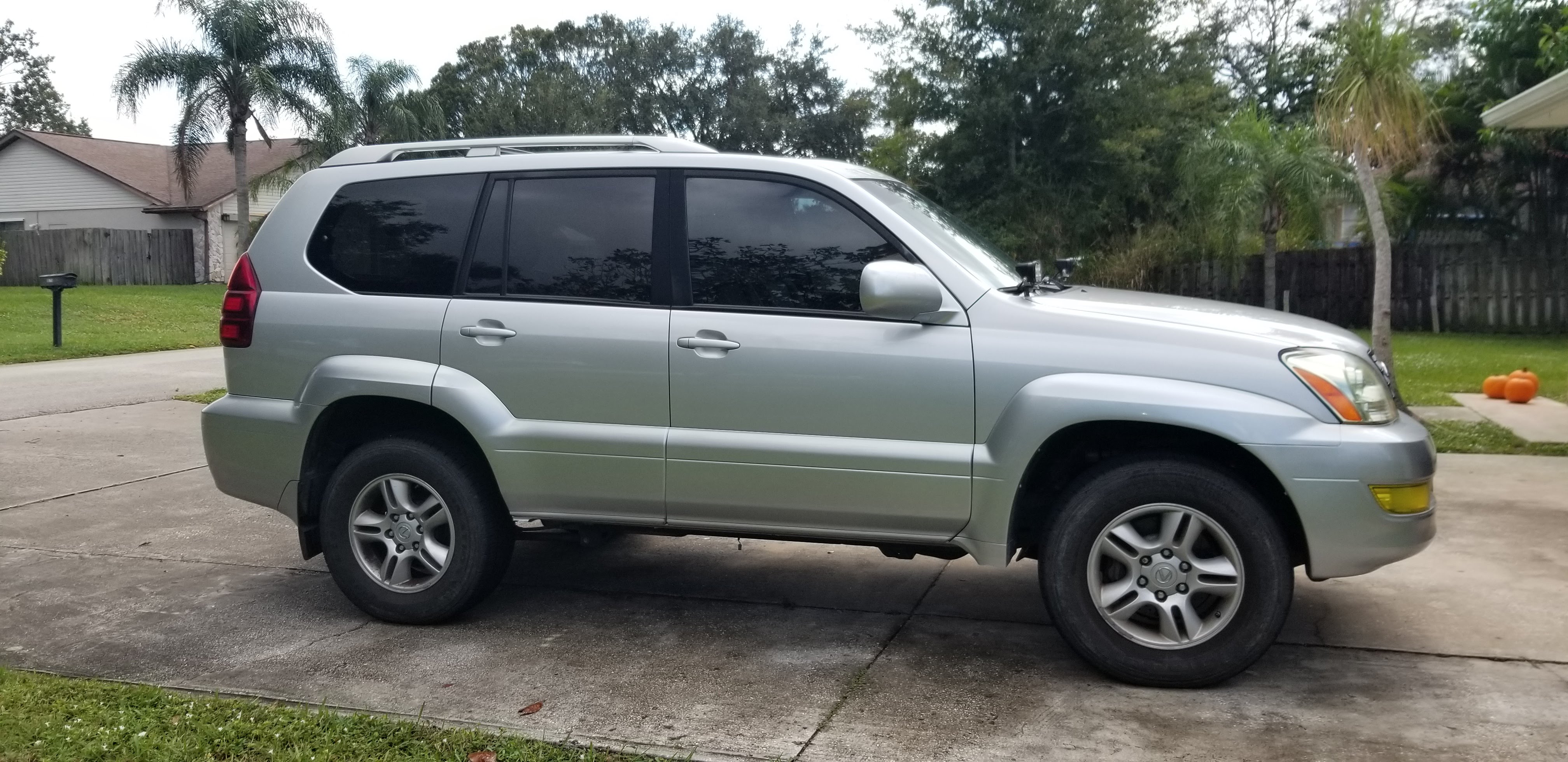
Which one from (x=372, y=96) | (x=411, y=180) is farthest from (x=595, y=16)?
(x=411, y=180)

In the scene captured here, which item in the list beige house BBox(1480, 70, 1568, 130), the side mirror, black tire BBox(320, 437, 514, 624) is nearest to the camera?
the side mirror

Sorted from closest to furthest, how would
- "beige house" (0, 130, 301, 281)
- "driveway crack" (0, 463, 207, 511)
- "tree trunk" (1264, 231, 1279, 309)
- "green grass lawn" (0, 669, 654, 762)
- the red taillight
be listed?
"green grass lawn" (0, 669, 654, 762)
the red taillight
"driveway crack" (0, 463, 207, 511)
"tree trunk" (1264, 231, 1279, 309)
"beige house" (0, 130, 301, 281)

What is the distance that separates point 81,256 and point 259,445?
31.6m

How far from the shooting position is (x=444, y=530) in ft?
16.2

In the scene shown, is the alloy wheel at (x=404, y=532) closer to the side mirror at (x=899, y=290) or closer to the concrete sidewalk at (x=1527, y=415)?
the side mirror at (x=899, y=290)

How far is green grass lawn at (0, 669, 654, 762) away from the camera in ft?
12.0

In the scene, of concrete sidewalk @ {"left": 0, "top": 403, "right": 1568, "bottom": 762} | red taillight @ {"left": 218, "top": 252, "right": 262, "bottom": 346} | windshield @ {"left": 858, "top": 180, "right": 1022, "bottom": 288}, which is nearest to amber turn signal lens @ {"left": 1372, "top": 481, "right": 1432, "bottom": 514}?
concrete sidewalk @ {"left": 0, "top": 403, "right": 1568, "bottom": 762}

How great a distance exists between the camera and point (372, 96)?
34.9 meters

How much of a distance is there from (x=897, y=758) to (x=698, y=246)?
2.02 metres

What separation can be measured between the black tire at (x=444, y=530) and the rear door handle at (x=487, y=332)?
0.48 m

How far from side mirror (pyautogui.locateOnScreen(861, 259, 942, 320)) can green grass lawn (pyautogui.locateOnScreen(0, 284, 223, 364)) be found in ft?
47.1

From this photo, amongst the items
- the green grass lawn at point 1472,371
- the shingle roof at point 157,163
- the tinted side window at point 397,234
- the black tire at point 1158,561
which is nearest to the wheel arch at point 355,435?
the tinted side window at point 397,234

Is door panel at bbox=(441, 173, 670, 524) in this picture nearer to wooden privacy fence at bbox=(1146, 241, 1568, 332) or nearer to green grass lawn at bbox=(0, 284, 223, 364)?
green grass lawn at bbox=(0, 284, 223, 364)

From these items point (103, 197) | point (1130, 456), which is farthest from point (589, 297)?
point (103, 197)
